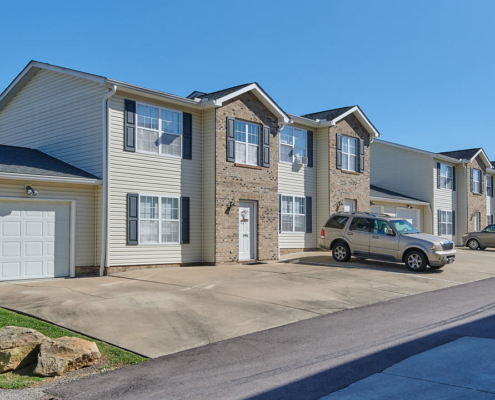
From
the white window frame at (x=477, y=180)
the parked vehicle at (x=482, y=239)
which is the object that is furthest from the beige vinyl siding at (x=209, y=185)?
the white window frame at (x=477, y=180)

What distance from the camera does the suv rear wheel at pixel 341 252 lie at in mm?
18508

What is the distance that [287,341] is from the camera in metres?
8.12

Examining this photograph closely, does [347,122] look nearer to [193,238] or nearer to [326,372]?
[193,238]

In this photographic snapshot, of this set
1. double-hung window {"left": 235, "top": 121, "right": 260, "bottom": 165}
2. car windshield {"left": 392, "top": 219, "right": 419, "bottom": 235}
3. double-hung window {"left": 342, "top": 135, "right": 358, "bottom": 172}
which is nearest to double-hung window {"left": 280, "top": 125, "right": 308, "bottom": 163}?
double-hung window {"left": 342, "top": 135, "right": 358, "bottom": 172}

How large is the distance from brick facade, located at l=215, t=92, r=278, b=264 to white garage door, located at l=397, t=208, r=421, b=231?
11941mm

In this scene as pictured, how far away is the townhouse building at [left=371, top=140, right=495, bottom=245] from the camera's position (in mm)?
30406

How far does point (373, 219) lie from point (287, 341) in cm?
1060

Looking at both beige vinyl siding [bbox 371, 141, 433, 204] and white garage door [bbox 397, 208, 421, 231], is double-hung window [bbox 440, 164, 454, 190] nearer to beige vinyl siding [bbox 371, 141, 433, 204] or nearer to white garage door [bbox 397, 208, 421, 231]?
beige vinyl siding [bbox 371, 141, 433, 204]

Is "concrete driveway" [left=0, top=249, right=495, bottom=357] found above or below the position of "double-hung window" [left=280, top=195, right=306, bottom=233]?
below

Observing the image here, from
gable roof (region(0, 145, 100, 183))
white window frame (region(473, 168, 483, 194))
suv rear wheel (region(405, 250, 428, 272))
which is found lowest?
suv rear wheel (region(405, 250, 428, 272))

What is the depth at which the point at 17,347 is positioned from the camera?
6949 millimetres

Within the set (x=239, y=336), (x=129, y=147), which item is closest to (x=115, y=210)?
(x=129, y=147)

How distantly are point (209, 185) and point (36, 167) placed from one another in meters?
5.57

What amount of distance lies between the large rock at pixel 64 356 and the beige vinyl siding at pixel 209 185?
413 inches
